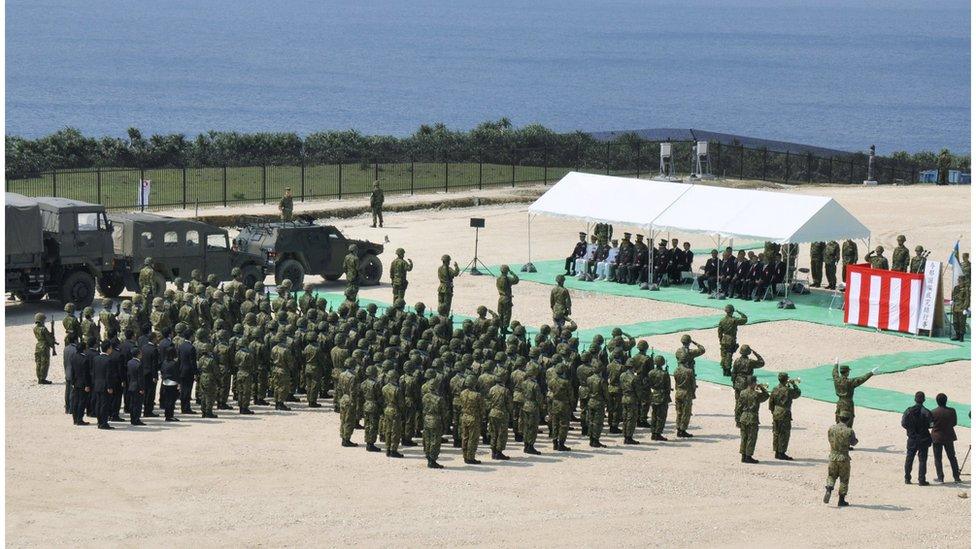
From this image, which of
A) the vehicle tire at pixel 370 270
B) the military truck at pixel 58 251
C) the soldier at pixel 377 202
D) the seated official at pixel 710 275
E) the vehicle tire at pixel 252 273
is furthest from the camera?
the soldier at pixel 377 202

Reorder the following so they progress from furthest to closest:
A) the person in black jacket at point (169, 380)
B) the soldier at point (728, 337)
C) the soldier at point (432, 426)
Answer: the soldier at point (728, 337) < the person in black jacket at point (169, 380) < the soldier at point (432, 426)

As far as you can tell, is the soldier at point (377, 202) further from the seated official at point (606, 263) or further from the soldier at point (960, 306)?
the soldier at point (960, 306)

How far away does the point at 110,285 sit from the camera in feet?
100

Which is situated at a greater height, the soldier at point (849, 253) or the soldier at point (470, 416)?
the soldier at point (849, 253)

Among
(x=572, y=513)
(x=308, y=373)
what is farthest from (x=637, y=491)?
(x=308, y=373)

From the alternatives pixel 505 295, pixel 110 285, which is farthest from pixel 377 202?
pixel 505 295

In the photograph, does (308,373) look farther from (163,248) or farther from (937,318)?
(937,318)

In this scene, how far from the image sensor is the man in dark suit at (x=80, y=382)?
2091cm

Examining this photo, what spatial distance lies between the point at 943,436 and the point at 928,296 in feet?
32.7

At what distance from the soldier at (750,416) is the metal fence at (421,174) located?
26629 millimetres

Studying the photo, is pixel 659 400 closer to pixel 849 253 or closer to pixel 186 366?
pixel 186 366

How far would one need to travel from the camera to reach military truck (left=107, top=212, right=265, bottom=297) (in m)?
30.0

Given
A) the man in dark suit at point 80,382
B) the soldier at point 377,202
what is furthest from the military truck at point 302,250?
the man in dark suit at point 80,382

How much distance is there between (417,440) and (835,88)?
178519mm
